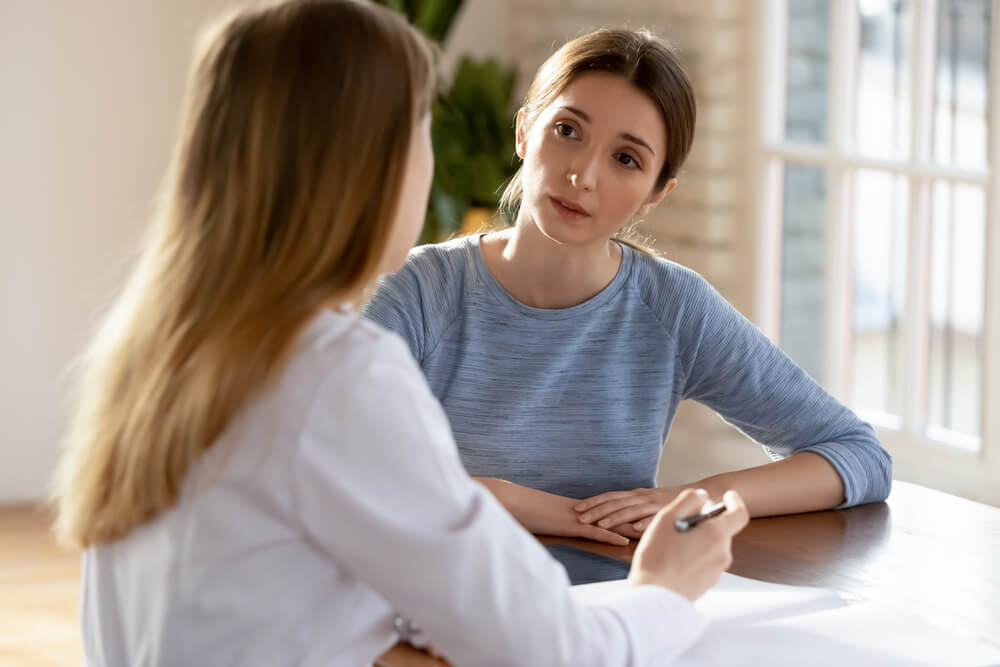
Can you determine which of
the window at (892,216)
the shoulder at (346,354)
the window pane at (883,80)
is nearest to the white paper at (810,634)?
the shoulder at (346,354)

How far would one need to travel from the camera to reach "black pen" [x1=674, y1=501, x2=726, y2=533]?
113 centimetres

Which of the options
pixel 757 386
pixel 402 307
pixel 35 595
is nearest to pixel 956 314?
pixel 757 386

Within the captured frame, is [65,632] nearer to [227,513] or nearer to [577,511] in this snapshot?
[577,511]

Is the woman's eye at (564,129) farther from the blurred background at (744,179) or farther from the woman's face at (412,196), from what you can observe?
the blurred background at (744,179)

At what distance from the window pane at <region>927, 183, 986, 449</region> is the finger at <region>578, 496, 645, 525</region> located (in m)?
1.51

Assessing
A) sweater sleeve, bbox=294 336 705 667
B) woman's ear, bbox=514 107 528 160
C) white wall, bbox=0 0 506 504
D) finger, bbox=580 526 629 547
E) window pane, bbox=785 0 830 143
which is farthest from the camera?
white wall, bbox=0 0 506 504

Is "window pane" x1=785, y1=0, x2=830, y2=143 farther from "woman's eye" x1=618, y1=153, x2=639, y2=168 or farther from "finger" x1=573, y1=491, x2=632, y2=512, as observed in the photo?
"finger" x1=573, y1=491, x2=632, y2=512

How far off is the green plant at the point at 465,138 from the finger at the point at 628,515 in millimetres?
2226

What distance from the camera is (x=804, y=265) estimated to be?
3.32 metres

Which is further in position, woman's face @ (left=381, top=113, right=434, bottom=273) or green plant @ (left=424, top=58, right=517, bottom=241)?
green plant @ (left=424, top=58, right=517, bottom=241)

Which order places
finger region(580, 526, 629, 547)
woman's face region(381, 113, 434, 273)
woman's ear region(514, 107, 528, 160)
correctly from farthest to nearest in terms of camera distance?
woman's ear region(514, 107, 528, 160)
finger region(580, 526, 629, 547)
woman's face region(381, 113, 434, 273)

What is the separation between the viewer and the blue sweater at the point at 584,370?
1.77m

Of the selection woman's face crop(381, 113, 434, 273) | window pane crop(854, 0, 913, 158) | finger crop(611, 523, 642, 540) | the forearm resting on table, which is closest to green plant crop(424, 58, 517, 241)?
window pane crop(854, 0, 913, 158)

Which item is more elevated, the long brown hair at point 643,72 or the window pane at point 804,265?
the long brown hair at point 643,72
